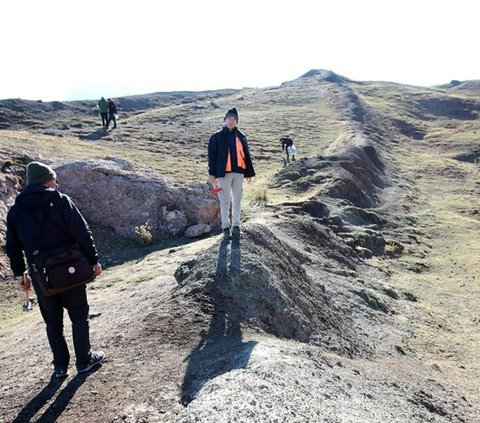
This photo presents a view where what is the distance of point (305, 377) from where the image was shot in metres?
4.73

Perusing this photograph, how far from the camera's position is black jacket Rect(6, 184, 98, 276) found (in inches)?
183

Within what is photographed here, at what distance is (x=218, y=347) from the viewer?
534cm

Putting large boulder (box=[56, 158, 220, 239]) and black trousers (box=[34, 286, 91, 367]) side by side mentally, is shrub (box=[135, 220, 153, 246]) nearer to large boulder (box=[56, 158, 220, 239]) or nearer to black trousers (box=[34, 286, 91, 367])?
large boulder (box=[56, 158, 220, 239])

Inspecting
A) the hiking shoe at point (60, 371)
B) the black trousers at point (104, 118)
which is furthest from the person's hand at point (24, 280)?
the black trousers at point (104, 118)

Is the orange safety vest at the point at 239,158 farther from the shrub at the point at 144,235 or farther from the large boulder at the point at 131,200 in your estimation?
the large boulder at the point at 131,200

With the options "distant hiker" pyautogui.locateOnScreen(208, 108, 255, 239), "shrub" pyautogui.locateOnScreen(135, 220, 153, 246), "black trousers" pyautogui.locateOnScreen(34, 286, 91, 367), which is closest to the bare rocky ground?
"black trousers" pyautogui.locateOnScreen(34, 286, 91, 367)

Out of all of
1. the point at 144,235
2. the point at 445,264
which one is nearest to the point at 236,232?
the point at 144,235

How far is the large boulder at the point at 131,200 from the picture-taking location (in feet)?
41.0

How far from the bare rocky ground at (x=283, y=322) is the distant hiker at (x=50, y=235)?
59 cm

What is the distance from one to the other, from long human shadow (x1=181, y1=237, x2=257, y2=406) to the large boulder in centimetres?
594

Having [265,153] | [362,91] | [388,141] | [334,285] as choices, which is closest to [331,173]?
[265,153]

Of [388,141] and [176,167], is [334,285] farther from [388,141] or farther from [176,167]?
[388,141]

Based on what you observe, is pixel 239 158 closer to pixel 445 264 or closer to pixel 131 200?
pixel 131 200

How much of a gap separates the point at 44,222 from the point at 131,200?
27.0ft
